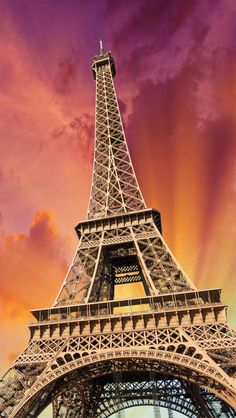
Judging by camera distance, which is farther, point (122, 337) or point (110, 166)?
point (110, 166)

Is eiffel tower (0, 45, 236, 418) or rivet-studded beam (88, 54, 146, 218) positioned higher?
rivet-studded beam (88, 54, 146, 218)

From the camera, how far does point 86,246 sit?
25.2 metres

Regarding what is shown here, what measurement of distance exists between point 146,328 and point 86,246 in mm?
8468

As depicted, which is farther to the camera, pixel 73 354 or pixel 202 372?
pixel 73 354

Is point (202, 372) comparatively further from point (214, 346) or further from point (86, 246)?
point (86, 246)

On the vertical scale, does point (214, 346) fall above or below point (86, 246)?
below

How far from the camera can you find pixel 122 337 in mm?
18172

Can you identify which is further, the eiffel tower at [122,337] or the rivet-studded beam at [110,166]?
the rivet-studded beam at [110,166]

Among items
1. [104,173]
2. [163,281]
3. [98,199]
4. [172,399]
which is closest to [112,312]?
[163,281]

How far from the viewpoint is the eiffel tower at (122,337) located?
658 inches

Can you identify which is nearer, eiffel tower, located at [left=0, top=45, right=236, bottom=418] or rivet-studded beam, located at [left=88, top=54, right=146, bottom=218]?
eiffel tower, located at [left=0, top=45, right=236, bottom=418]

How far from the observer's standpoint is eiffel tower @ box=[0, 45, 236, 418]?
16703 millimetres

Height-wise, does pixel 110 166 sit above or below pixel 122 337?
above

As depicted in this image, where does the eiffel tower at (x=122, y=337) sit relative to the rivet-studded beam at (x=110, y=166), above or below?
below
